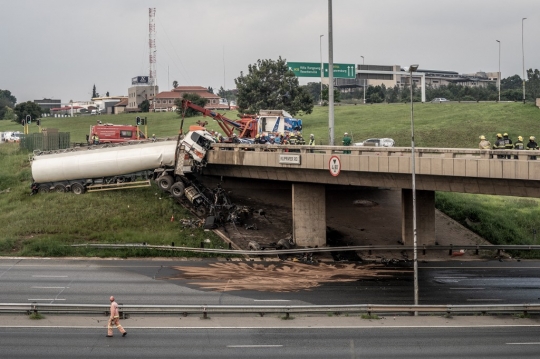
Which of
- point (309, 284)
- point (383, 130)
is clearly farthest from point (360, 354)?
point (383, 130)

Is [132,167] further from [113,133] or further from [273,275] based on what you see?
[273,275]

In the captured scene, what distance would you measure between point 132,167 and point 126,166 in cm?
41

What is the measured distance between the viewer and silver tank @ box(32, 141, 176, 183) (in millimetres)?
50719

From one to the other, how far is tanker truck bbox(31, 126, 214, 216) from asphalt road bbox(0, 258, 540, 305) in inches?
362

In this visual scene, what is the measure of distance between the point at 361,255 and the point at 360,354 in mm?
20459

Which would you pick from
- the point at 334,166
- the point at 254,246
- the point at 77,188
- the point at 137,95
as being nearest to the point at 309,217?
the point at 254,246

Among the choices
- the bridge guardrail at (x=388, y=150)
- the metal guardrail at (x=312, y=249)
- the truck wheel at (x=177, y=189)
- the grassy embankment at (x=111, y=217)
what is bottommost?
the metal guardrail at (x=312, y=249)

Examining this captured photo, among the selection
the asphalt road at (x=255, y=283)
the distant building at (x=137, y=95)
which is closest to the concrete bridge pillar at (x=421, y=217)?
the asphalt road at (x=255, y=283)

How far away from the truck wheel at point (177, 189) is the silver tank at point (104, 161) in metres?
1.51

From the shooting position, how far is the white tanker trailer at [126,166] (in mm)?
49688

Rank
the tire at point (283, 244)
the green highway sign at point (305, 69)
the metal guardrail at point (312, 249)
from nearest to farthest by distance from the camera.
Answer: the metal guardrail at point (312, 249) < the tire at point (283, 244) < the green highway sign at point (305, 69)

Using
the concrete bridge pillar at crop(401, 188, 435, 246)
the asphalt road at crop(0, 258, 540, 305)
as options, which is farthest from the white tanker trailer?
the concrete bridge pillar at crop(401, 188, 435, 246)

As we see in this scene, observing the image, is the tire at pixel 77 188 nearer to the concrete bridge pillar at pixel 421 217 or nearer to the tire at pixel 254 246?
the tire at pixel 254 246

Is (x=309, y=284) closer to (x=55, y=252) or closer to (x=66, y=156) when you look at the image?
(x=55, y=252)
